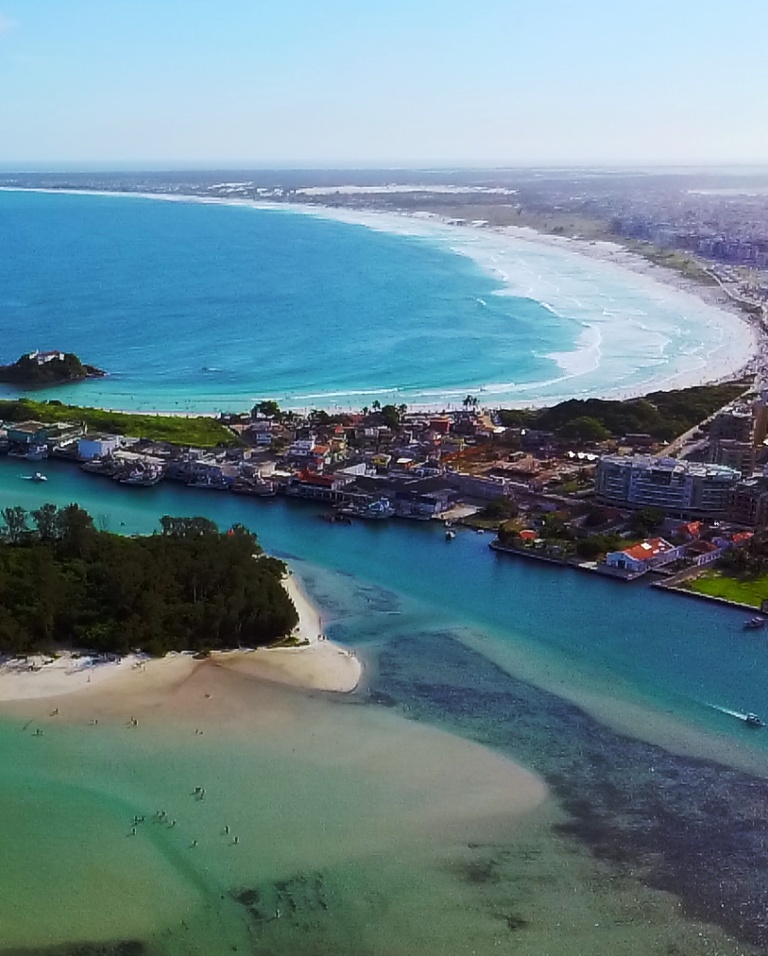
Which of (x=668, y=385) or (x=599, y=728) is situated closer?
(x=599, y=728)

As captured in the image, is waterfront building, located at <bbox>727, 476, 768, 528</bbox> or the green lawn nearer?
the green lawn

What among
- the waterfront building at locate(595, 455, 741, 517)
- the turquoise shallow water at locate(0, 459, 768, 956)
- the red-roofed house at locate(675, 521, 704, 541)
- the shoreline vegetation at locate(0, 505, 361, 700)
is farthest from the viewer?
the waterfront building at locate(595, 455, 741, 517)

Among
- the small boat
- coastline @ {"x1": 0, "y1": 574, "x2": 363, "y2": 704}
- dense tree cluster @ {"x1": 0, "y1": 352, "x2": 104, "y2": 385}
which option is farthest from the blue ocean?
dense tree cluster @ {"x1": 0, "y1": 352, "x2": 104, "y2": 385}

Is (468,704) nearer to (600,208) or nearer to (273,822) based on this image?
(273,822)

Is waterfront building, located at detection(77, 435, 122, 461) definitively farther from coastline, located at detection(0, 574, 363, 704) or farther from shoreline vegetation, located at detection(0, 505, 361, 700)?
coastline, located at detection(0, 574, 363, 704)

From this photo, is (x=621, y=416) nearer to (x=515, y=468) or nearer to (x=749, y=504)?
(x=515, y=468)

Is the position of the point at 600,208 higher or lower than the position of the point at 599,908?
higher

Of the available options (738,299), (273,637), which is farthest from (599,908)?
(738,299)
